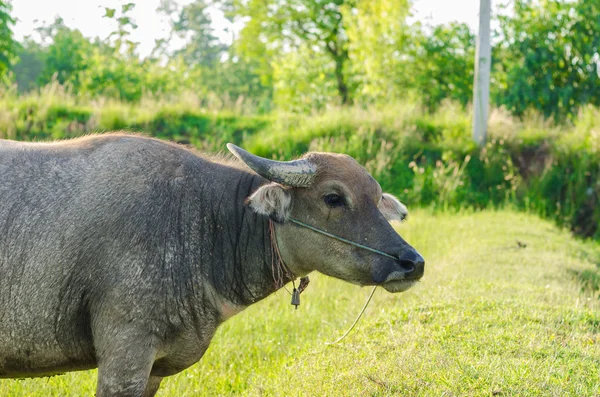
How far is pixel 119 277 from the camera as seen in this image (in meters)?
4.29

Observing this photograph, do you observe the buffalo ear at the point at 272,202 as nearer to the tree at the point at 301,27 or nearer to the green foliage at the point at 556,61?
the green foliage at the point at 556,61

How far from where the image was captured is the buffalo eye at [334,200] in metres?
4.72

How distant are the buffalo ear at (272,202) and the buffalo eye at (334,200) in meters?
0.24

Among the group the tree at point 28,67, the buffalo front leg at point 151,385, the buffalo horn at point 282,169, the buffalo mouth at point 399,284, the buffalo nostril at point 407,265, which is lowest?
the tree at point 28,67

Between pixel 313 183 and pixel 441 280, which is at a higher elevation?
pixel 313 183

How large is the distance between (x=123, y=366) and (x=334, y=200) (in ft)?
5.37

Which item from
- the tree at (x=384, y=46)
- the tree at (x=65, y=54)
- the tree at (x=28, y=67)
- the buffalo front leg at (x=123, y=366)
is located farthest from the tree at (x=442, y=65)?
the tree at (x=28, y=67)

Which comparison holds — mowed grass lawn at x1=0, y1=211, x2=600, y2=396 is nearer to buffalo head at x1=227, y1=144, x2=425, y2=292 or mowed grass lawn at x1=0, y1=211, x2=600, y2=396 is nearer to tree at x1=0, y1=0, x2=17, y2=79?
buffalo head at x1=227, y1=144, x2=425, y2=292

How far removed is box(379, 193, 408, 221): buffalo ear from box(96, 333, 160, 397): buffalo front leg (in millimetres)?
1886

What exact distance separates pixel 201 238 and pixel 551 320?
3.74 meters

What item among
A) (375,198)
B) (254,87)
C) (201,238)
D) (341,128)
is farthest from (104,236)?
(254,87)

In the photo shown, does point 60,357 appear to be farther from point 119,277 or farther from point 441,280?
point 441,280

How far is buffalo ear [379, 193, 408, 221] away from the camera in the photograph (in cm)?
516

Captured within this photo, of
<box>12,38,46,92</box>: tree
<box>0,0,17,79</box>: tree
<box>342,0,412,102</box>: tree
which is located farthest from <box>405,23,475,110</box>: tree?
<box>12,38,46,92</box>: tree
